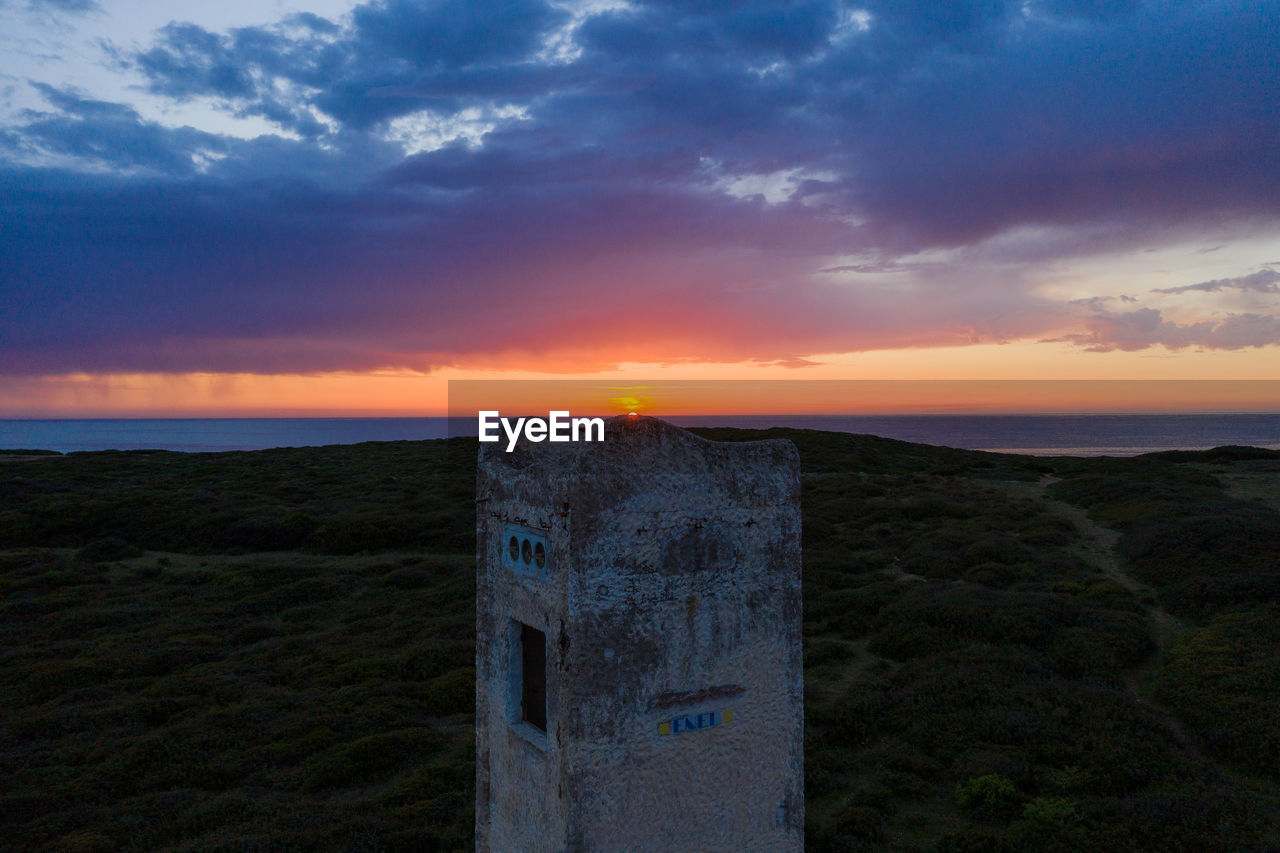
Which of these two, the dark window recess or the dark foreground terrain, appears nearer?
the dark window recess

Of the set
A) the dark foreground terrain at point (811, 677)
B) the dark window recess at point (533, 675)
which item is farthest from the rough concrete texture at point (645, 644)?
the dark foreground terrain at point (811, 677)

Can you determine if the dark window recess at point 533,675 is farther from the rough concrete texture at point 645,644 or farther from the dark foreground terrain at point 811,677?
the dark foreground terrain at point 811,677

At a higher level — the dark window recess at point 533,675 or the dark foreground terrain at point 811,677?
the dark window recess at point 533,675

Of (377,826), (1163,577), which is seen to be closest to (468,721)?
(377,826)

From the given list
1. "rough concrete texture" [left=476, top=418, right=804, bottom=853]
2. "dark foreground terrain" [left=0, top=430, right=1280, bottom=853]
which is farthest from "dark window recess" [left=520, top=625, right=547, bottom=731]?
"dark foreground terrain" [left=0, top=430, right=1280, bottom=853]

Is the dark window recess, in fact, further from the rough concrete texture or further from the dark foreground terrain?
the dark foreground terrain

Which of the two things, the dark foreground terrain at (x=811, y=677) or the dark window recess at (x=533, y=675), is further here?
the dark foreground terrain at (x=811, y=677)
